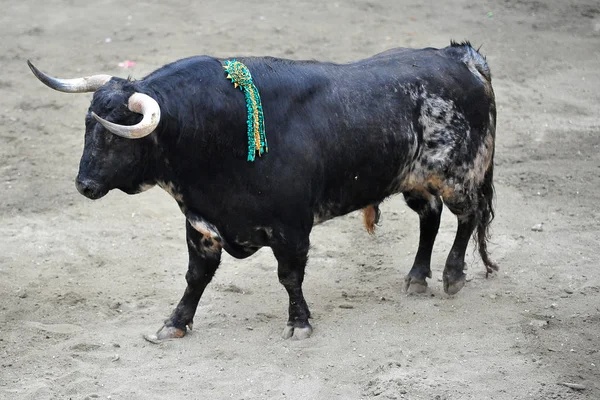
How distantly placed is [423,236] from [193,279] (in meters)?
1.75

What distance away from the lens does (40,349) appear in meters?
6.33

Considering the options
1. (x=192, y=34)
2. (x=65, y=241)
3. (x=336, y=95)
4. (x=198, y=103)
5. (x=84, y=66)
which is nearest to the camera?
(x=198, y=103)

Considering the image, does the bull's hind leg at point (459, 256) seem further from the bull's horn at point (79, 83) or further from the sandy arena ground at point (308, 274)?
the bull's horn at point (79, 83)

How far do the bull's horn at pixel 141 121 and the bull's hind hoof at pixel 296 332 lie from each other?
1.74 meters

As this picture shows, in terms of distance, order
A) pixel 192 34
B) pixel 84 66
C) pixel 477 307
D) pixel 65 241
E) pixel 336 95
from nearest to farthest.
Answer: pixel 336 95 < pixel 477 307 < pixel 65 241 < pixel 84 66 < pixel 192 34

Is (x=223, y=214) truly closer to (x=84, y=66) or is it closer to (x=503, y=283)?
(x=503, y=283)

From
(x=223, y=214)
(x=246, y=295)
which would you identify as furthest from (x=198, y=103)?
(x=246, y=295)

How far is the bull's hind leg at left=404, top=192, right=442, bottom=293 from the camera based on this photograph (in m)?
7.03

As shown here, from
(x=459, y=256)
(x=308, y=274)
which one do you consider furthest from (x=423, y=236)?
(x=308, y=274)

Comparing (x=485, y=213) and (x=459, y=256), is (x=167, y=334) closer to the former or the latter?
(x=459, y=256)

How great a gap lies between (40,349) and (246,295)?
152cm

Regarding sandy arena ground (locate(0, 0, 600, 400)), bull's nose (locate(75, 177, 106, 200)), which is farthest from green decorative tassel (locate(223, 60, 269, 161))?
sandy arena ground (locate(0, 0, 600, 400))

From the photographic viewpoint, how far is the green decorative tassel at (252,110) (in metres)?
5.83

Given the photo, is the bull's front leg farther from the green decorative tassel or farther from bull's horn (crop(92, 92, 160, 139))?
bull's horn (crop(92, 92, 160, 139))
